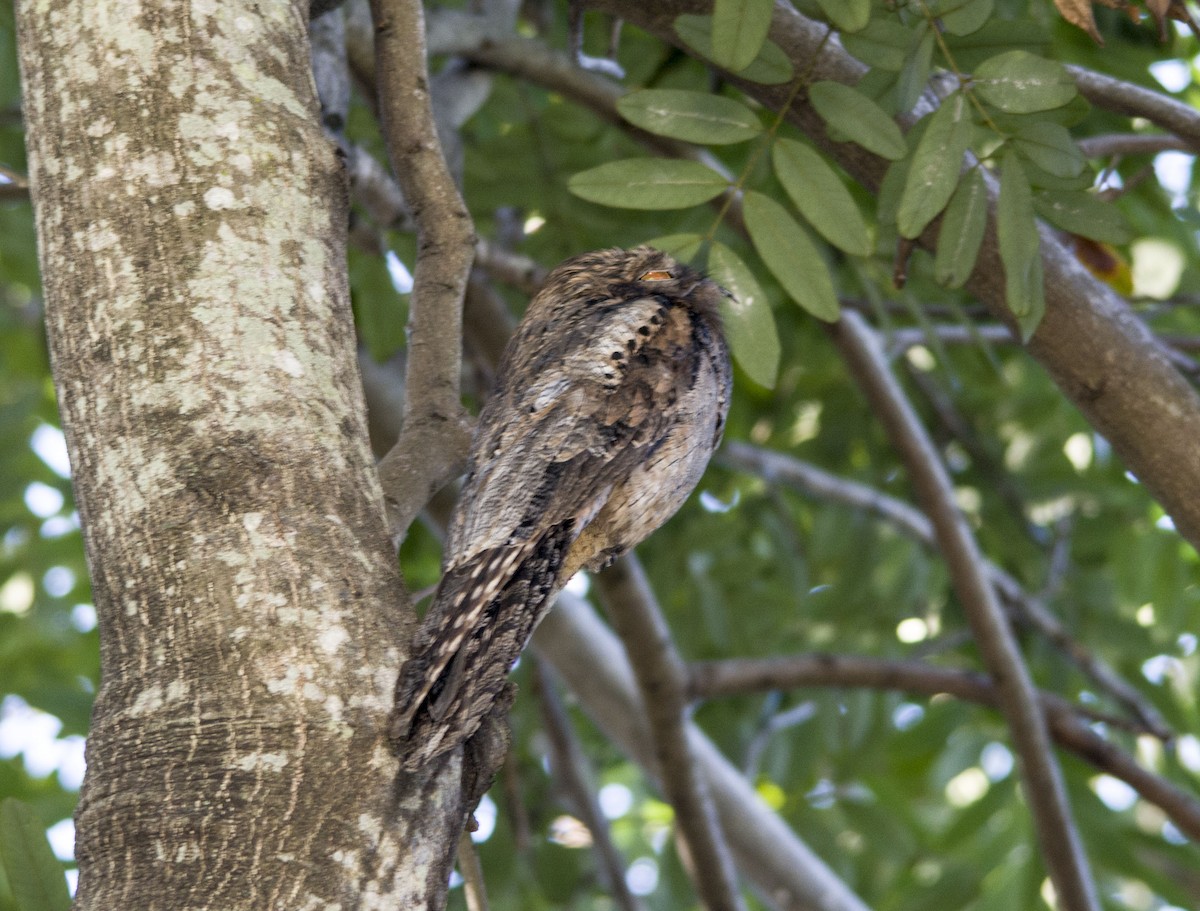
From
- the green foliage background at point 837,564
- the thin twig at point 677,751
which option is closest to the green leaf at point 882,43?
the green foliage background at point 837,564

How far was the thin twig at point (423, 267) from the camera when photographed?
5.66ft

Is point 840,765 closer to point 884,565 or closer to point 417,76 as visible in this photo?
point 884,565

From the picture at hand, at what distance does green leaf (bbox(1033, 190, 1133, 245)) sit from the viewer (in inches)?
88.7

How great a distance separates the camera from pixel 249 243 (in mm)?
1519

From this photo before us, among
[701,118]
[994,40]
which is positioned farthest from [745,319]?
[994,40]

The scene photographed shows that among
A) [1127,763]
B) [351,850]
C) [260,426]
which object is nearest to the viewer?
[351,850]

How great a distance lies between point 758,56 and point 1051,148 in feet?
1.66

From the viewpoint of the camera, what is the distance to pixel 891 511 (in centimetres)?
455

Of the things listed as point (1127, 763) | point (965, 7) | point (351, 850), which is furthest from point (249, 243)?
point (1127, 763)

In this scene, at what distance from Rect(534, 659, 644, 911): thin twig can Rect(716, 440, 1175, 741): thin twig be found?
1.00m

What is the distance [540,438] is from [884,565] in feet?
11.1

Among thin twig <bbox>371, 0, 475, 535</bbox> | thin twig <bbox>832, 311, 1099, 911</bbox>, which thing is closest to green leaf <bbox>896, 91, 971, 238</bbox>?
thin twig <bbox>371, 0, 475, 535</bbox>

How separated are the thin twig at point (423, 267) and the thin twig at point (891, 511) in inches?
94.4

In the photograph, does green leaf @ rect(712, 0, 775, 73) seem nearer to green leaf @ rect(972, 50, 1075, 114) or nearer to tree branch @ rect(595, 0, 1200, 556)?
tree branch @ rect(595, 0, 1200, 556)
